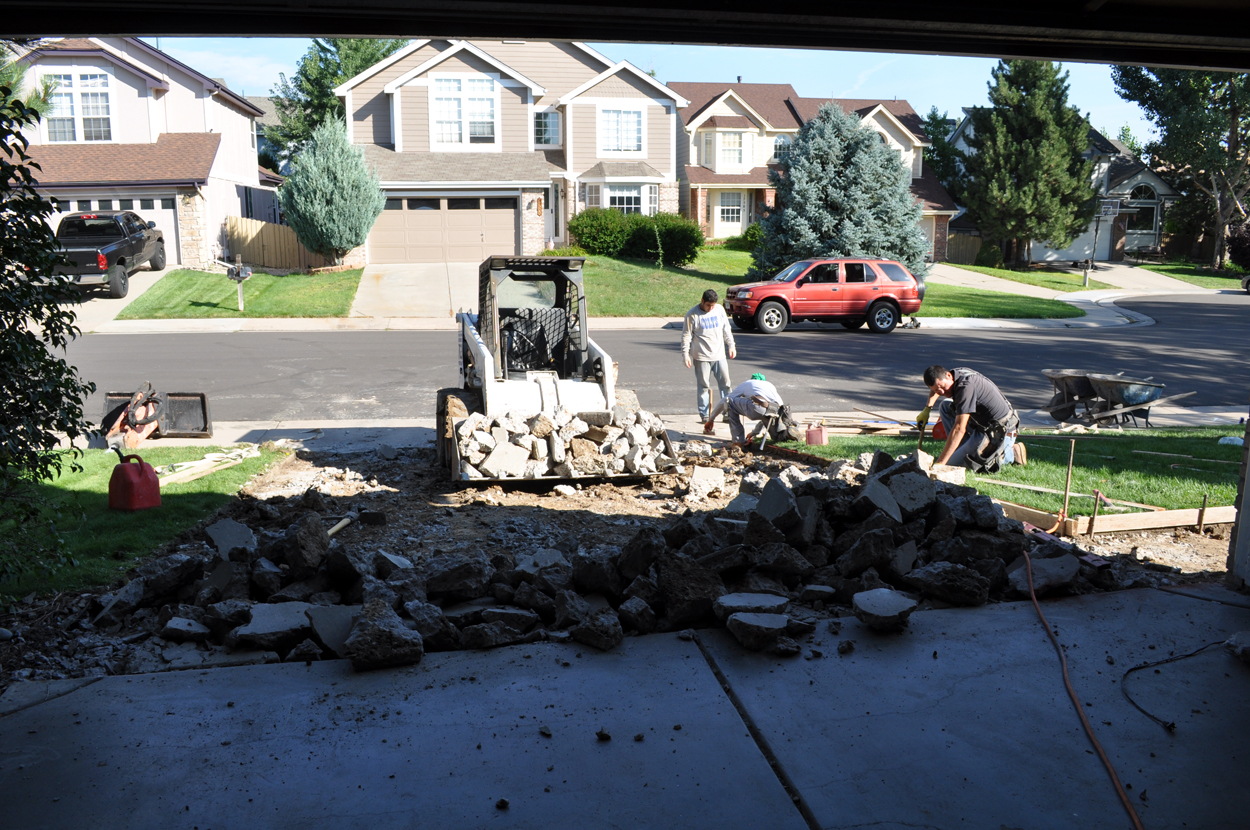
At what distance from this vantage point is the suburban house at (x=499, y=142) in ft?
113

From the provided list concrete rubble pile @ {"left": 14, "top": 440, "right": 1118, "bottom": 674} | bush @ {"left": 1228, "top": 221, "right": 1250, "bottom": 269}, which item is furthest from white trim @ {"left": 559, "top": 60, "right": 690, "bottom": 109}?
concrete rubble pile @ {"left": 14, "top": 440, "right": 1118, "bottom": 674}

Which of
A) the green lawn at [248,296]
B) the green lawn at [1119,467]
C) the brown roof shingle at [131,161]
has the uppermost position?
the brown roof shingle at [131,161]

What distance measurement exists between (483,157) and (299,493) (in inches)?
1101

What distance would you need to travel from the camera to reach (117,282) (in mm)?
27188

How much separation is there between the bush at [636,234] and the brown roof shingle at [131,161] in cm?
1352

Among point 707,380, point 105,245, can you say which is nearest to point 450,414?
point 707,380

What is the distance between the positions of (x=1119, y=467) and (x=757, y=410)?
3.93 metres

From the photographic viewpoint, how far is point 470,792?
378cm

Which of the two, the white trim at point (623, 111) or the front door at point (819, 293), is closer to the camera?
the front door at point (819, 293)

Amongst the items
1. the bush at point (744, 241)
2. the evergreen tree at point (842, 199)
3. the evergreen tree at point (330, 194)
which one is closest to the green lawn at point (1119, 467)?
the evergreen tree at point (842, 199)

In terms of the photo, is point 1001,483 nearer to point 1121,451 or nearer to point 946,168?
point 1121,451

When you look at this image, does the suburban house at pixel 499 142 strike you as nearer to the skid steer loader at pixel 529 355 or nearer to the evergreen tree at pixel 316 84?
the evergreen tree at pixel 316 84

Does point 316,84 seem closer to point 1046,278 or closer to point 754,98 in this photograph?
point 754,98

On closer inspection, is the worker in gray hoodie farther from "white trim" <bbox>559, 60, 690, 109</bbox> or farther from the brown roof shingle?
"white trim" <bbox>559, 60, 690, 109</bbox>
